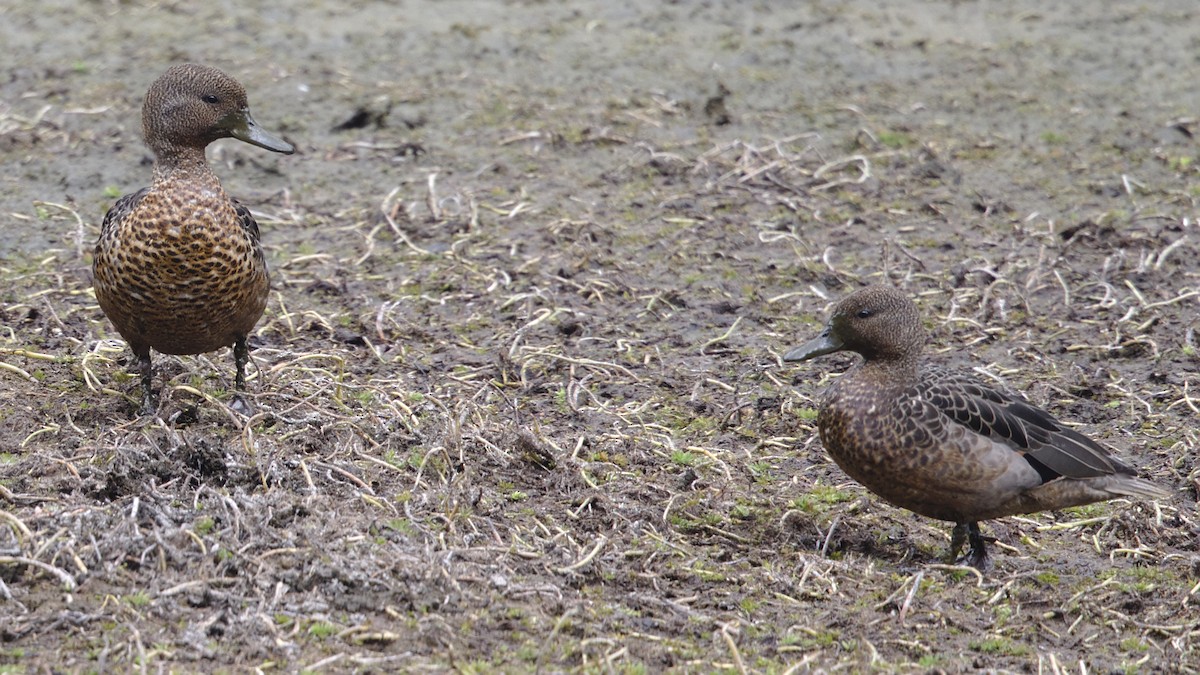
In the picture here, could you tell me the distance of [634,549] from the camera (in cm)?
498

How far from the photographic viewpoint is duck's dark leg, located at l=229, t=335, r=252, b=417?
5.86 meters

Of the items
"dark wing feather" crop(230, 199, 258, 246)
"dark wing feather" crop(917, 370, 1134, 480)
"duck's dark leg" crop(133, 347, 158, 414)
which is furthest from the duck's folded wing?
"dark wing feather" crop(917, 370, 1134, 480)

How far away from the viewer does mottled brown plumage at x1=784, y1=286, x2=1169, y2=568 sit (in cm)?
520

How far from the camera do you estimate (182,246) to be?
538 cm

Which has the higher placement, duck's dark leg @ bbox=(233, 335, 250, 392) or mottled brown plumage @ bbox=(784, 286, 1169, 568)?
mottled brown plumage @ bbox=(784, 286, 1169, 568)

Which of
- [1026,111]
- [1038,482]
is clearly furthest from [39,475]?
[1026,111]

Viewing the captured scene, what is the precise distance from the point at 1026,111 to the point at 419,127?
408 cm

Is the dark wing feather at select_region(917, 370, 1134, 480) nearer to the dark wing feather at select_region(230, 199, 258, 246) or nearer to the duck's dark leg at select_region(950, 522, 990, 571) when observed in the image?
the duck's dark leg at select_region(950, 522, 990, 571)

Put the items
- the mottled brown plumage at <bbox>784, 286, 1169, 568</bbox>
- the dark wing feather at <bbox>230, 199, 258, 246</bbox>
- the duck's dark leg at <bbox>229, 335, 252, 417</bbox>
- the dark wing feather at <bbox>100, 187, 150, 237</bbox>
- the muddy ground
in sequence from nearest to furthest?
the muddy ground, the mottled brown plumage at <bbox>784, 286, 1169, 568</bbox>, the dark wing feather at <bbox>100, 187, 150, 237</bbox>, the dark wing feather at <bbox>230, 199, 258, 246</bbox>, the duck's dark leg at <bbox>229, 335, 252, 417</bbox>

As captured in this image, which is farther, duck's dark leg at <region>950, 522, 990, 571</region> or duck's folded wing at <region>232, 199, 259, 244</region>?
duck's folded wing at <region>232, 199, 259, 244</region>

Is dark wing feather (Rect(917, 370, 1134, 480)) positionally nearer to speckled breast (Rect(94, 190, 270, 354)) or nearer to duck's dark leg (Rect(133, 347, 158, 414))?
speckled breast (Rect(94, 190, 270, 354))

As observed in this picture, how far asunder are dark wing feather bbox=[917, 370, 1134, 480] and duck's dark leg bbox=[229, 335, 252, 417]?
2.59 m

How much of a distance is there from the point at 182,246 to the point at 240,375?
0.78 m

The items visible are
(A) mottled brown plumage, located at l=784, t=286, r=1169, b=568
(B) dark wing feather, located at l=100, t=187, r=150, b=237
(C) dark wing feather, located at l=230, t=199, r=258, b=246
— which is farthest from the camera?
(C) dark wing feather, located at l=230, t=199, r=258, b=246
